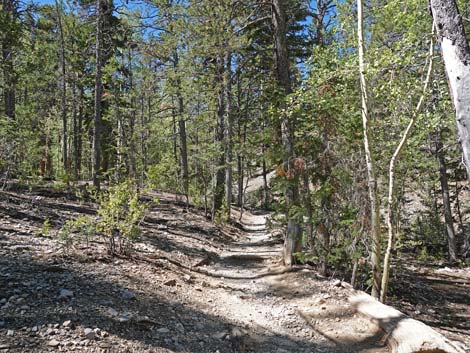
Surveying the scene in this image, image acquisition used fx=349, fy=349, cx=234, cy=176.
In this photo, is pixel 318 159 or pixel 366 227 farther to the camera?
pixel 318 159

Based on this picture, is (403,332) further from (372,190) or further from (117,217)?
(117,217)

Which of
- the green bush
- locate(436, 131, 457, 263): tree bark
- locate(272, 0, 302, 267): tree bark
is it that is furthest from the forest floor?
locate(436, 131, 457, 263): tree bark

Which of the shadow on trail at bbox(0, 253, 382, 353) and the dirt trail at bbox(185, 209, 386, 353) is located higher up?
the shadow on trail at bbox(0, 253, 382, 353)

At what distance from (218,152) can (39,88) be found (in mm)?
12800

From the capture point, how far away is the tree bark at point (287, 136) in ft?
24.0

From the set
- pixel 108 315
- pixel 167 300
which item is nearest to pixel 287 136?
pixel 167 300

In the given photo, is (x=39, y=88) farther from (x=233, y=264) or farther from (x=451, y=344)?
(x=451, y=344)

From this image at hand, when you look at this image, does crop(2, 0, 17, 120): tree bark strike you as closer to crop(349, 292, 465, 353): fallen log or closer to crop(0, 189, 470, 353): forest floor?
crop(0, 189, 470, 353): forest floor

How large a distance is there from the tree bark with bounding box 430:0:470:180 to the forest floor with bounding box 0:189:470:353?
115 inches

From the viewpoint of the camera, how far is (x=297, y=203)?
722cm

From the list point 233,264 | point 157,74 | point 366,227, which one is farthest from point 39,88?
point 366,227

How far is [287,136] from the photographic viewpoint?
7.52 meters

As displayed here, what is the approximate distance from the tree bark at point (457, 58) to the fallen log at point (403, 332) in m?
1.96

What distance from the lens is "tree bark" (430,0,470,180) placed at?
3338mm
